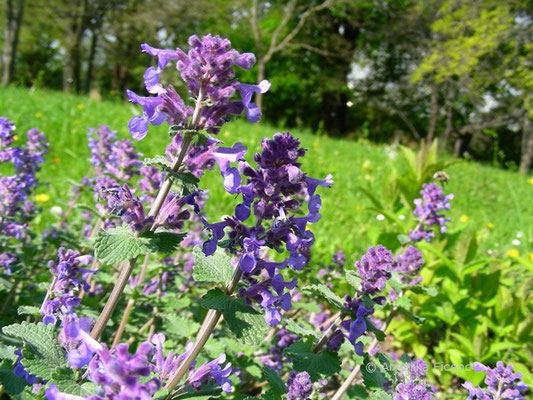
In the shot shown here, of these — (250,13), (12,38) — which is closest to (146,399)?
(12,38)

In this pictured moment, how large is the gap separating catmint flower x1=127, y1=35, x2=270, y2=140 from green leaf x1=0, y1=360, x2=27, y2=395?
2.48 feet

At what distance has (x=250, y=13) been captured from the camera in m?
21.0

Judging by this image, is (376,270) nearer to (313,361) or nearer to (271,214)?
(313,361)

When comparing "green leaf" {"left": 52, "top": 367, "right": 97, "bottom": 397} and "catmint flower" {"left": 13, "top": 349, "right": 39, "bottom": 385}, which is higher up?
"green leaf" {"left": 52, "top": 367, "right": 97, "bottom": 397}

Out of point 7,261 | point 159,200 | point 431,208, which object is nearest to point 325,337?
point 159,200

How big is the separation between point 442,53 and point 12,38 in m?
16.7

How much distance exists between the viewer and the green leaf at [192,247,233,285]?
1.25 metres

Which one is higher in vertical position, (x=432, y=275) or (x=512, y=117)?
(x=512, y=117)

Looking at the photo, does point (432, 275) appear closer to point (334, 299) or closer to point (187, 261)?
point (187, 261)

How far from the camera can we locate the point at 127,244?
121 cm

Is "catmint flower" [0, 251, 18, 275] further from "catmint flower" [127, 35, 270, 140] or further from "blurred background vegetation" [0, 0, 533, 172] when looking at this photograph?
"blurred background vegetation" [0, 0, 533, 172]

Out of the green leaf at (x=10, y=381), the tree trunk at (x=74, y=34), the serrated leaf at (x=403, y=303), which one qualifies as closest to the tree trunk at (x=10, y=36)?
the tree trunk at (x=74, y=34)

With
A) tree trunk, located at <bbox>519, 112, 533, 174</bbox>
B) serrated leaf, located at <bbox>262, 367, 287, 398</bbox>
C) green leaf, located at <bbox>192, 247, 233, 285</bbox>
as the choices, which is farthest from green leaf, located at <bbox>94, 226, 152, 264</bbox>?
tree trunk, located at <bbox>519, 112, 533, 174</bbox>

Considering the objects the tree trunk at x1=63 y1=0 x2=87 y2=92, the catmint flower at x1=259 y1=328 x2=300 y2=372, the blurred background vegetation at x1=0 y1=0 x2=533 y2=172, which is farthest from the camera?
the tree trunk at x1=63 y1=0 x2=87 y2=92
